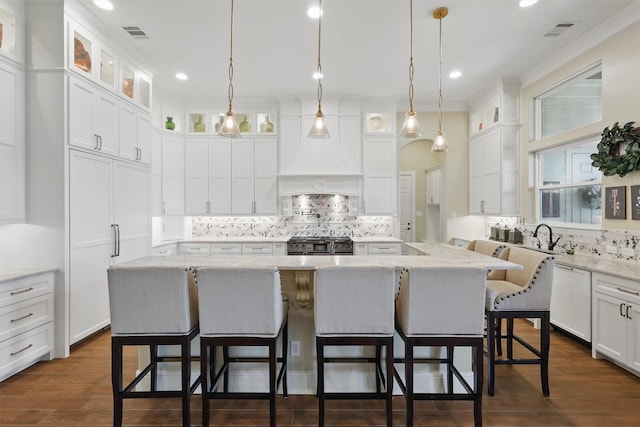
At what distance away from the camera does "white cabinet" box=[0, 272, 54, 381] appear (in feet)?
8.70

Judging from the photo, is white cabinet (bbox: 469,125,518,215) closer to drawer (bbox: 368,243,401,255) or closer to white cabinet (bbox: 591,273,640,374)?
drawer (bbox: 368,243,401,255)

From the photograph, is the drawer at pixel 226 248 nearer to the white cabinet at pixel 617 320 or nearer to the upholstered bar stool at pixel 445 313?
the upholstered bar stool at pixel 445 313

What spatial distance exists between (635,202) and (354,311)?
114 inches

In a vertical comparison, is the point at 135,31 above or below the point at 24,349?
above

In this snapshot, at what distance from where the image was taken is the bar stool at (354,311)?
2.00m

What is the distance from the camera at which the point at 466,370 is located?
8.42 ft

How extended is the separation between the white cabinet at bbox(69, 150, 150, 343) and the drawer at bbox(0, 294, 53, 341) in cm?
18

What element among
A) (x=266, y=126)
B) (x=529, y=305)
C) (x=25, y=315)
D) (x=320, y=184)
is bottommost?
(x=25, y=315)

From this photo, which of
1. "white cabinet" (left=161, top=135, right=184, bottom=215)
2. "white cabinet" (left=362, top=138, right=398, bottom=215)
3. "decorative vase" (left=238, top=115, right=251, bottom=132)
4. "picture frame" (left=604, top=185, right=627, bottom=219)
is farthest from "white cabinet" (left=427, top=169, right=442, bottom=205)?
"white cabinet" (left=161, top=135, right=184, bottom=215)

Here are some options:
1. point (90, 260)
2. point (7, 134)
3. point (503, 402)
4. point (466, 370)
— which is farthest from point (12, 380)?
point (503, 402)

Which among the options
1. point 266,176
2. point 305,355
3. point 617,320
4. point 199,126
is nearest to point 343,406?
point 305,355

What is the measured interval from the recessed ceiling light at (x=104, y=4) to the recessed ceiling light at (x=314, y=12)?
1771mm

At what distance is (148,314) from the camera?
2.02 m

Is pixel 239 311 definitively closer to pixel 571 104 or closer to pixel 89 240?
pixel 89 240
